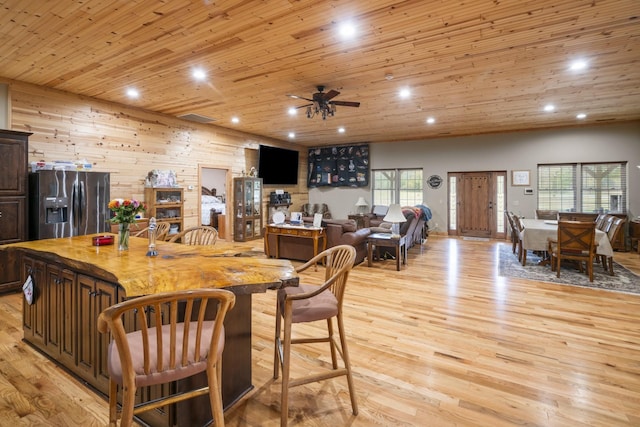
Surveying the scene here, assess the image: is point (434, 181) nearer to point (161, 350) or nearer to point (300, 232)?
point (300, 232)

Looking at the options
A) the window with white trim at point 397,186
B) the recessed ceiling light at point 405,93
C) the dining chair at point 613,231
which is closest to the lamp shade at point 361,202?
the window with white trim at point 397,186

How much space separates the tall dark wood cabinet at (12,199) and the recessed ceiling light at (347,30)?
13.8 feet

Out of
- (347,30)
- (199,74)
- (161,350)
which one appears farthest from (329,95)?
(161,350)

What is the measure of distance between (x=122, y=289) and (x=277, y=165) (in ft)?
26.7

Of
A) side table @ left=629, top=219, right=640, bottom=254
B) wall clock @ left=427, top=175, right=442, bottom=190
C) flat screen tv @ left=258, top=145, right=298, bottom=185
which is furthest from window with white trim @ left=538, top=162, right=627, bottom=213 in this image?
flat screen tv @ left=258, top=145, right=298, bottom=185

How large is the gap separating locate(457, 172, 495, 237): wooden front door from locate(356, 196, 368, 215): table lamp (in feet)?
9.28

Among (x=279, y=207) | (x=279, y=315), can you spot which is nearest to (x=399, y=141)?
(x=279, y=207)

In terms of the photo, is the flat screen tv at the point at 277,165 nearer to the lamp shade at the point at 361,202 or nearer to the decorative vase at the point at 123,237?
the lamp shade at the point at 361,202

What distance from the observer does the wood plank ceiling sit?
9.33 feet

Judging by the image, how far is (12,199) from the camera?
161 inches

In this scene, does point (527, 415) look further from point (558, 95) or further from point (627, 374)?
point (558, 95)

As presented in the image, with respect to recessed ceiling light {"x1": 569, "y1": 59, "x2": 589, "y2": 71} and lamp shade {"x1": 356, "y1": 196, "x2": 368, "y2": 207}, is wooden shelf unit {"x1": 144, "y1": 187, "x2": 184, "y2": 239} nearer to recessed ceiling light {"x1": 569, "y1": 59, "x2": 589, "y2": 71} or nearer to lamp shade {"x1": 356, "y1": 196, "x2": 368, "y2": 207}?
lamp shade {"x1": 356, "y1": 196, "x2": 368, "y2": 207}

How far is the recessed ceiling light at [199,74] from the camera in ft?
13.9

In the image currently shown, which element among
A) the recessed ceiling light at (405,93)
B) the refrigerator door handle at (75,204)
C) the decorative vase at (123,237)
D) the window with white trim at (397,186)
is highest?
the recessed ceiling light at (405,93)
